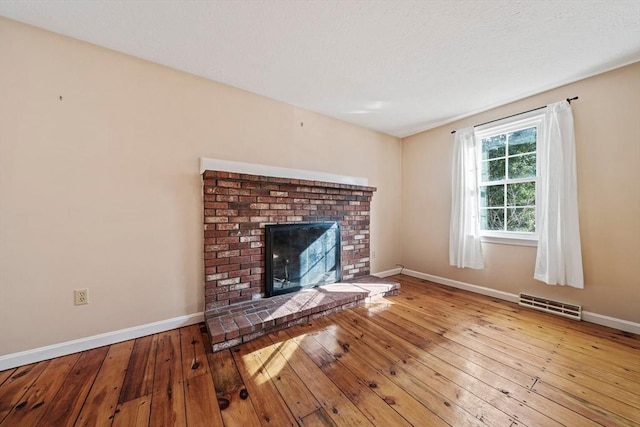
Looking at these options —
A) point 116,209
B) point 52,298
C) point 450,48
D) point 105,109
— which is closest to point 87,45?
point 105,109

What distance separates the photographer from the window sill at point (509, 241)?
2.54 m

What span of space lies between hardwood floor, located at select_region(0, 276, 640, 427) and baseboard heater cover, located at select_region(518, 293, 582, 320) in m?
0.12

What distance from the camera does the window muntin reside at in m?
2.61

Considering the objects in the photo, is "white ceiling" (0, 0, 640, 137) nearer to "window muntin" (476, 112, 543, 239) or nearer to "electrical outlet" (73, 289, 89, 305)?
"window muntin" (476, 112, 543, 239)

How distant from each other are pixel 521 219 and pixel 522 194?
292 mm

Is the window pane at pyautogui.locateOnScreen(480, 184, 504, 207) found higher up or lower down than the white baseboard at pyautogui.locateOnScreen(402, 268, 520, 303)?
higher up

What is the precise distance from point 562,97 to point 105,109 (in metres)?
4.22

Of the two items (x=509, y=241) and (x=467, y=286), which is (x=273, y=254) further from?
(x=509, y=241)

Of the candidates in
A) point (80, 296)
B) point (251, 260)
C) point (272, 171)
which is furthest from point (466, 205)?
point (80, 296)

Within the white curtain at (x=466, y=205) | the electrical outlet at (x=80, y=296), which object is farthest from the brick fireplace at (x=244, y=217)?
the white curtain at (x=466, y=205)

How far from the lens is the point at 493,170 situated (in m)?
2.93

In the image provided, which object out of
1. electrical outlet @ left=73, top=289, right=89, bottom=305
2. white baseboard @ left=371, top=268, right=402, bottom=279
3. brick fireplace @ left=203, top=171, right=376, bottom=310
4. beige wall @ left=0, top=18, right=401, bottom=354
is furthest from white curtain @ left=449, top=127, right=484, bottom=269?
electrical outlet @ left=73, top=289, right=89, bottom=305

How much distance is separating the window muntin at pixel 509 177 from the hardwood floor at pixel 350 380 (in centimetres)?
113

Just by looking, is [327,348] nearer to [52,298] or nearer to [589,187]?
[52,298]
